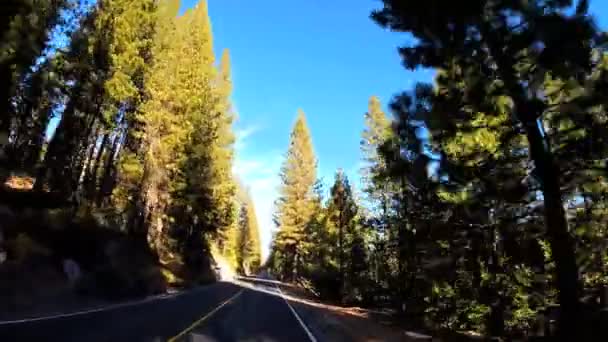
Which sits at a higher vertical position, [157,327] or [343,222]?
[343,222]

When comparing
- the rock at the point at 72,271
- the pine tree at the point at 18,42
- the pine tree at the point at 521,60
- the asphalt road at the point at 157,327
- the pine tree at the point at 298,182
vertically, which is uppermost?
the pine tree at the point at 298,182

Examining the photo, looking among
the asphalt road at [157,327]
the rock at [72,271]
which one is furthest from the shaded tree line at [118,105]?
the asphalt road at [157,327]

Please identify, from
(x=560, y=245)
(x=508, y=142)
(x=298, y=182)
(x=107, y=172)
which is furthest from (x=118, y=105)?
(x=298, y=182)

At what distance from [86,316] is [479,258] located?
42.5ft

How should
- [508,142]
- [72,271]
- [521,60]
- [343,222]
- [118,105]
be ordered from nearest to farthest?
[521,60] < [508,142] < [72,271] < [118,105] < [343,222]

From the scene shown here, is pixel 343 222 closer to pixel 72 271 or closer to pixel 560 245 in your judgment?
pixel 72 271

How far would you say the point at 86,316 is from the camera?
48.9 feet

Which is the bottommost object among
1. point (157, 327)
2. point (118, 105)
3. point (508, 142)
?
point (157, 327)

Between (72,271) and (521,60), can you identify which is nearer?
(521,60)

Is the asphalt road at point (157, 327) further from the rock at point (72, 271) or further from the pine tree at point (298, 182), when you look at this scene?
the pine tree at point (298, 182)

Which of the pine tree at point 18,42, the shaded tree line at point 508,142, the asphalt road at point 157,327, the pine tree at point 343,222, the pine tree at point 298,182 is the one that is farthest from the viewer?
the pine tree at point 298,182

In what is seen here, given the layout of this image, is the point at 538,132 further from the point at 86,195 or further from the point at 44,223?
the point at 86,195

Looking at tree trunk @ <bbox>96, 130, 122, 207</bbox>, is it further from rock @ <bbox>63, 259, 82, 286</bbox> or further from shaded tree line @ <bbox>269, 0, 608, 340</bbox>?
shaded tree line @ <bbox>269, 0, 608, 340</bbox>

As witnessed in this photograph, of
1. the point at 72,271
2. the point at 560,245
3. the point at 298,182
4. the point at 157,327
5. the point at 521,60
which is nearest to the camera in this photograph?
the point at 560,245
